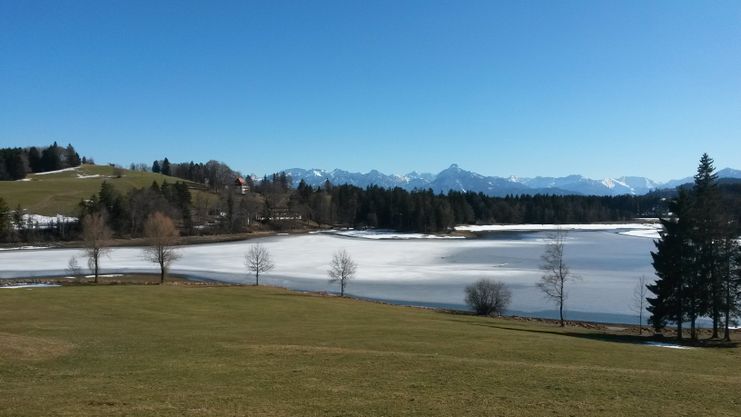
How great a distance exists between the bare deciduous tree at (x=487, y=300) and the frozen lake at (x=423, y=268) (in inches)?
68.6

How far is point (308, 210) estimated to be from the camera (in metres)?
156

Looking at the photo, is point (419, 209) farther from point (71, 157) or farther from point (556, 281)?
point (71, 157)

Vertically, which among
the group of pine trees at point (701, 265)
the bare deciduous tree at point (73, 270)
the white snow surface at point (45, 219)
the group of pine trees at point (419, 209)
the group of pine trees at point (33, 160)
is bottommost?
the bare deciduous tree at point (73, 270)

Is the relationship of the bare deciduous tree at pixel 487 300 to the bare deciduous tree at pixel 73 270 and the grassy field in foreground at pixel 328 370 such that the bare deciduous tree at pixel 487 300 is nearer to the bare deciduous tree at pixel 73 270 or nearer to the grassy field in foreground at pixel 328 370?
the grassy field in foreground at pixel 328 370

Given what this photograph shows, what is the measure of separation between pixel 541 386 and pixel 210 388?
30.6 feet

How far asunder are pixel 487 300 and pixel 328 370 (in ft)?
95.0

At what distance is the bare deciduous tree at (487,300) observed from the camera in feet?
139

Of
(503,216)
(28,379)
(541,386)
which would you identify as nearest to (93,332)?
(28,379)

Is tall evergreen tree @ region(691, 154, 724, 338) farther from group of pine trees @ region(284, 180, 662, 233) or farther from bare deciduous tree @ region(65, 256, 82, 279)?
group of pine trees @ region(284, 180, 662, 233)

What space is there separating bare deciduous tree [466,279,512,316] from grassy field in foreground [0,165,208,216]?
109915 mm

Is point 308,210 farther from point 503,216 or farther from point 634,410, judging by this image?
point 634,410

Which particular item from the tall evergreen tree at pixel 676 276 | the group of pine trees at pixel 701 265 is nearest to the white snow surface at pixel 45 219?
the tall evergreen tree at pixel 676 276

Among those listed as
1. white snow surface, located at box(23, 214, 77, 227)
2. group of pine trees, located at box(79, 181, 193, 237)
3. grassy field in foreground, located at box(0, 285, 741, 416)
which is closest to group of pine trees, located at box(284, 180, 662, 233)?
group of pine trees, located at box(79, 181, 193, 237)

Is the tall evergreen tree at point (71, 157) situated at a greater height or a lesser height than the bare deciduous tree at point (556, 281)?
greater
